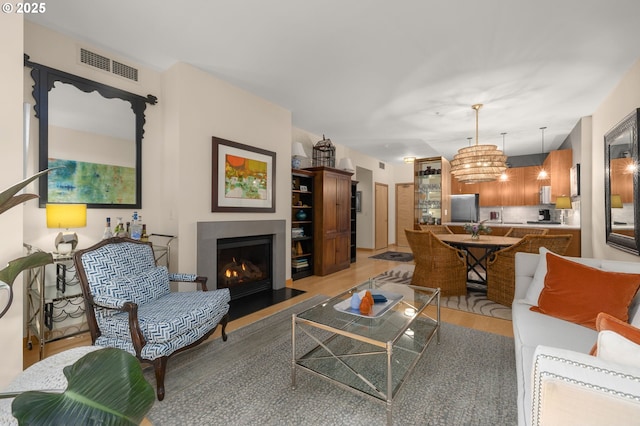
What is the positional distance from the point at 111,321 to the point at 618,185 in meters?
5.01

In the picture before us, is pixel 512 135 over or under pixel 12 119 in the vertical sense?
over

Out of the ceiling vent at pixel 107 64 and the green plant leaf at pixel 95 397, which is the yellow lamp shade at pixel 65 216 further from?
the green plant leaf at pixel 95 397

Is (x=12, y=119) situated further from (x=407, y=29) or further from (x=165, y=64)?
(x=407, y=29)

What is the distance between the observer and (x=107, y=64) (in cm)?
280

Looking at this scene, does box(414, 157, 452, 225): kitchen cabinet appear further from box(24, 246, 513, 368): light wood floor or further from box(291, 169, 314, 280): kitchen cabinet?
box(291, 169, 314, 280): kitchen cabinet

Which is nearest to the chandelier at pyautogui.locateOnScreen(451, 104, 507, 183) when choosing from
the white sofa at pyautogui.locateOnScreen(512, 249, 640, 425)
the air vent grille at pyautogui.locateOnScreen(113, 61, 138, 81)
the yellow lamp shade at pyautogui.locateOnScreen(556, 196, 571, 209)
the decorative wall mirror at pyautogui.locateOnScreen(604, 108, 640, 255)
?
the decorative wall mirror at pyautogui.locateOnScreen(604, 108, 640, 255)

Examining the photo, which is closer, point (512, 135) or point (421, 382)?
Answer: point (421, 382)

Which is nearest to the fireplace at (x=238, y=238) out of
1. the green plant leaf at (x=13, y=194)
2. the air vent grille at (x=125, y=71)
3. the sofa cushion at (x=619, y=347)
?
the air vent grille at (x=125, y=71)

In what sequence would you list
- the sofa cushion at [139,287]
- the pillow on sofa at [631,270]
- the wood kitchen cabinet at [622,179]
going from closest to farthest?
the pillow on sofa at [631,270] < the sofa cushion at [139,287] < the wood kitchen cabinet at [622,179]

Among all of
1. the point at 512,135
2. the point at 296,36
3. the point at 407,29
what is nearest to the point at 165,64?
the point at 296,36

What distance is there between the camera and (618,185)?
316 centimetres

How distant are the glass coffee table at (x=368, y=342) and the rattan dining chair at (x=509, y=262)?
156 centimetres

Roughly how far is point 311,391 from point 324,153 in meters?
4.38

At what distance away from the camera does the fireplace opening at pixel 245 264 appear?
141 inches
